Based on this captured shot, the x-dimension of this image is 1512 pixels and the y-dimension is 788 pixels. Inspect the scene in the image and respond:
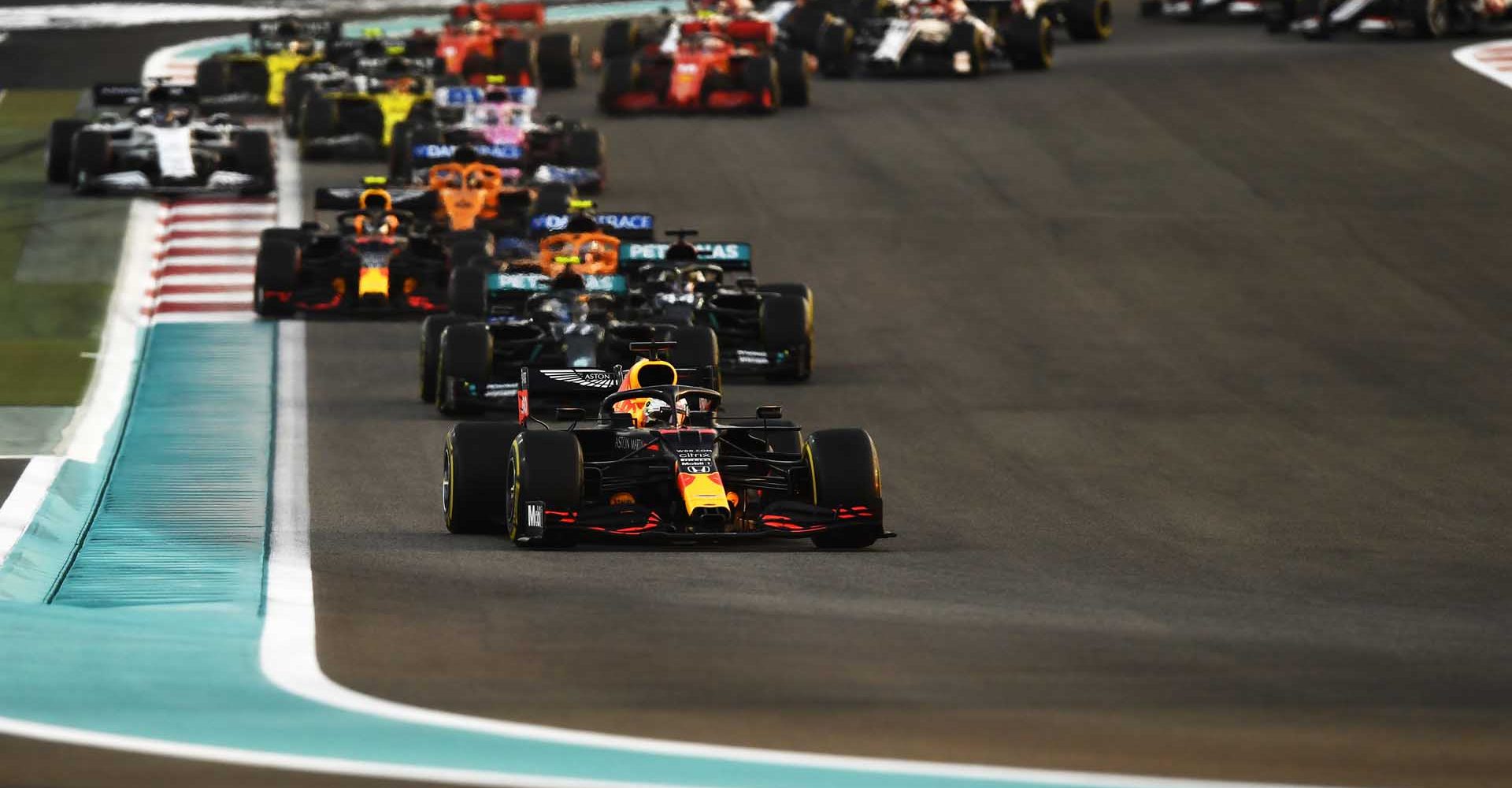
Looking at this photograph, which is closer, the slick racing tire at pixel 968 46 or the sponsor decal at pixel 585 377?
the sponsor decal at pixel 585 377

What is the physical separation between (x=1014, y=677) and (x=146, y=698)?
4036mm

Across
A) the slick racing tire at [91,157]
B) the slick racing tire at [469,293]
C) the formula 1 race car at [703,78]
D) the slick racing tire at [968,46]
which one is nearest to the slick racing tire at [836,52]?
the slick racing tire at [968,46]

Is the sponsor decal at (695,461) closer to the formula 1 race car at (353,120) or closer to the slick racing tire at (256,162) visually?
the slick racing tire at (256,162)

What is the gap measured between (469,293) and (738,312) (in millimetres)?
3020

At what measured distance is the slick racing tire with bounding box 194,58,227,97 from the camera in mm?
46406

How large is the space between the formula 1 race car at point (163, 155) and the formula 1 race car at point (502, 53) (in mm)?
10145

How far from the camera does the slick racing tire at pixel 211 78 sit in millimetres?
46406

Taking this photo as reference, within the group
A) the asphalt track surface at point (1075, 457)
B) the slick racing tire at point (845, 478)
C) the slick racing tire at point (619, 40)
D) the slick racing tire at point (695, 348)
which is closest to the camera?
the asphalt track surface at point (1075, 457)

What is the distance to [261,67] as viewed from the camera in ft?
156

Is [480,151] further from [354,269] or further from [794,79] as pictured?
[794,79]

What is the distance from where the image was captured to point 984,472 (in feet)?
72.0

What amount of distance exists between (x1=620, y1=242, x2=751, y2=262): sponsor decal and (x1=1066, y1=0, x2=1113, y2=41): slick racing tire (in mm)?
27156

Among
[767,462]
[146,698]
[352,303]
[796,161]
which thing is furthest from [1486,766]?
[796,161]

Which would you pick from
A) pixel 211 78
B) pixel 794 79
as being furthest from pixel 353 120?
pixel 794 79
